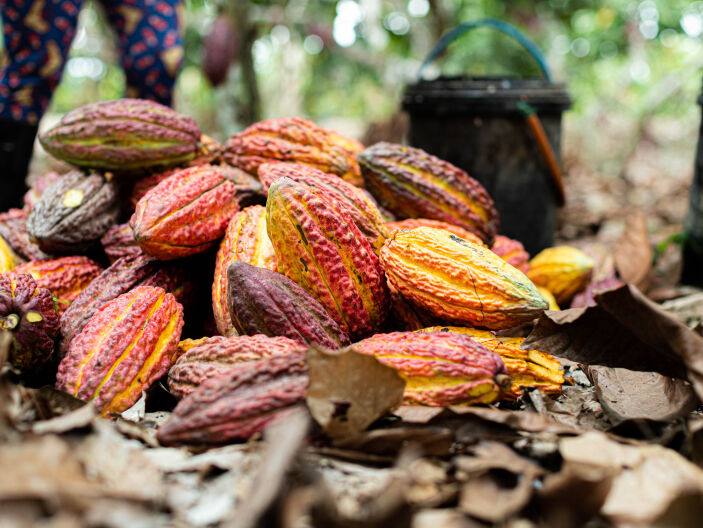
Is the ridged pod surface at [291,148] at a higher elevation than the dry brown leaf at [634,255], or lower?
higher

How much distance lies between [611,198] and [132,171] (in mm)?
3694

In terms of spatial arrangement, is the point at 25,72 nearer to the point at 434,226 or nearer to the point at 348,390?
the point at 434,226

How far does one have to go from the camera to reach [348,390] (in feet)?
3.53

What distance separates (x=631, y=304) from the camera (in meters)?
1.18

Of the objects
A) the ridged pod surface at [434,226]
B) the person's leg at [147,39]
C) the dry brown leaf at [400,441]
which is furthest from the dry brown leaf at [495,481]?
the person's leg at [147,39]

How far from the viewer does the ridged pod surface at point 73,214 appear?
1761 millimetres

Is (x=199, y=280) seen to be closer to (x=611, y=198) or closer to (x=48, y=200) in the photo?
(x=48, y=200)

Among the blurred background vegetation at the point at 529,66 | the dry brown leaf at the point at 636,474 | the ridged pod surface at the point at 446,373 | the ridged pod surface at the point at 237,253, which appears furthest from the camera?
the blurred background vegetation at the point at 529,66

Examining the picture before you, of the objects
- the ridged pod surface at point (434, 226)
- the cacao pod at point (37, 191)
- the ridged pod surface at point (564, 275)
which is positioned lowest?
the ridged pod surface at point (564, 275)

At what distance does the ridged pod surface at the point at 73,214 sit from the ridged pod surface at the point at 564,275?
62.5 inches

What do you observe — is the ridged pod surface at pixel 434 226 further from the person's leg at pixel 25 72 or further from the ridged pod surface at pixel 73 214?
the person's leg at pixel 25 72

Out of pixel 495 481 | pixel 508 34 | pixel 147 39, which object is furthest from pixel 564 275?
pixel 147 39

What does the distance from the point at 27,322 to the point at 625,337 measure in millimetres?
1354

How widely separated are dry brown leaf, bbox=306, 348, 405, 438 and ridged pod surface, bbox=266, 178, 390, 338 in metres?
0.39
